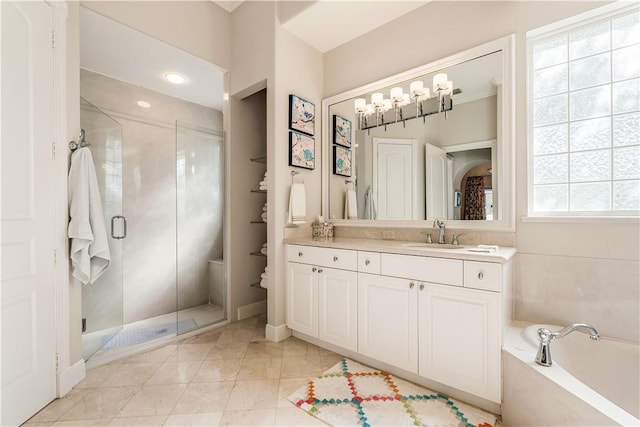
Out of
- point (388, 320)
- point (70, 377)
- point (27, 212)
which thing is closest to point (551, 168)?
point (388, 320)

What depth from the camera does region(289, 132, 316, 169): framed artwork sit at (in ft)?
8.49

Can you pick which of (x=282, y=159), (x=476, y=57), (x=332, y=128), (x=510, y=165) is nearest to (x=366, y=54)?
(x=332, y=128)

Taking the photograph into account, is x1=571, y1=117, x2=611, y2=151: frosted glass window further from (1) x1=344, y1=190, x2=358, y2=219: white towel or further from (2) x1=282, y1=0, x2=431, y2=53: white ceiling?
(1) x1=344, y1=190, x2=358, y2=219: white towel

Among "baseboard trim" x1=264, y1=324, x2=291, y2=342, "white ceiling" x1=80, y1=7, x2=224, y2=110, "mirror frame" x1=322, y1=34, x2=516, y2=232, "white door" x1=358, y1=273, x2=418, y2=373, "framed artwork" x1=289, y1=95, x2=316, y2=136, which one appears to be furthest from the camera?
"framed artwork" x1=289, y1=95, x2=316, y2=136

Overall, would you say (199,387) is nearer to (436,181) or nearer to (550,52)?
(436,181)

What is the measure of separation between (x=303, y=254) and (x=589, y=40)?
2367 mm

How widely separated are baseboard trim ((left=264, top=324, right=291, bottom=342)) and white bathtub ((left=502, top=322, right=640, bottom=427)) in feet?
5.34

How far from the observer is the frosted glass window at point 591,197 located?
168 centimetres

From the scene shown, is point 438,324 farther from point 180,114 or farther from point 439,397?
point 180,114

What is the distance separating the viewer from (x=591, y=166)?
1.74 meters

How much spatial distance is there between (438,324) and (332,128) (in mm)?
1989

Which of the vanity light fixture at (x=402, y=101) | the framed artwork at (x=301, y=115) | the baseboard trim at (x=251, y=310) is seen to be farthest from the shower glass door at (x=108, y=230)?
the vanity light fixture at (x=402, y=101)

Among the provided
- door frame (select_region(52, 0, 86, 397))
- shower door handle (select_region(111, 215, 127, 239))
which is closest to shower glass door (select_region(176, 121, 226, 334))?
shower door handle (select_region(111, 215, 127, 239))

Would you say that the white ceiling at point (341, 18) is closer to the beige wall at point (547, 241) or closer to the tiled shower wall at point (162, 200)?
the beige wall at point (547, 241)
